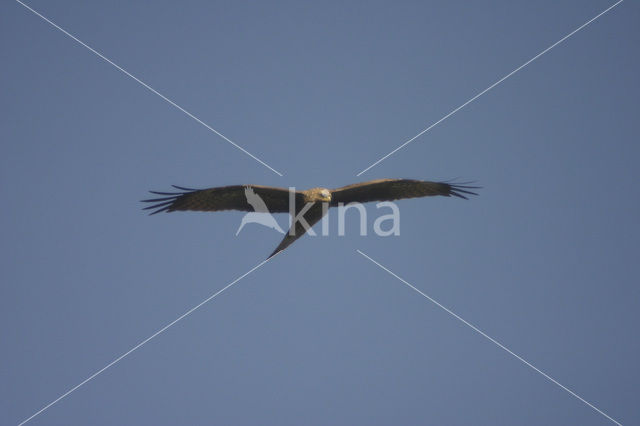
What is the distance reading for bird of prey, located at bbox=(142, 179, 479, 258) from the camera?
11156 millimetres

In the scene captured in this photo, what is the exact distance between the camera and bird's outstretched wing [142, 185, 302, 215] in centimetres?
1109

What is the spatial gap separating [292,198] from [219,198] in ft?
3.88

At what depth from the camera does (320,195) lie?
11188 millimetres

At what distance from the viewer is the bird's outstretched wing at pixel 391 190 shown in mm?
11797

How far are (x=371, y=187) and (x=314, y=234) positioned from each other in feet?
4.16

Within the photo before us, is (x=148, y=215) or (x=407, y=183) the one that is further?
(x=407, y=183)

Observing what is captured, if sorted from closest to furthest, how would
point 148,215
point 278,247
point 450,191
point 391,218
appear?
point 148,215, point 278,247, point 450,191, point 391,218

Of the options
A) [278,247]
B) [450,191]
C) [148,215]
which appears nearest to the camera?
[148,215]

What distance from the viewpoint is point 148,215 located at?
10.9 meters

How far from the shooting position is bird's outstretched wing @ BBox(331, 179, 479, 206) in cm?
1180

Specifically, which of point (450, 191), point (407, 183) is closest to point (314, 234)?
point (407, 183)

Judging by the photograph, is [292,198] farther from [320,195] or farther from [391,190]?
[391,190]

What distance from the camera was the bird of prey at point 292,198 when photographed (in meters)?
11.2

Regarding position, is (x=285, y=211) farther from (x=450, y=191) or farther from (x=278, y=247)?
(x=450, y=191)
